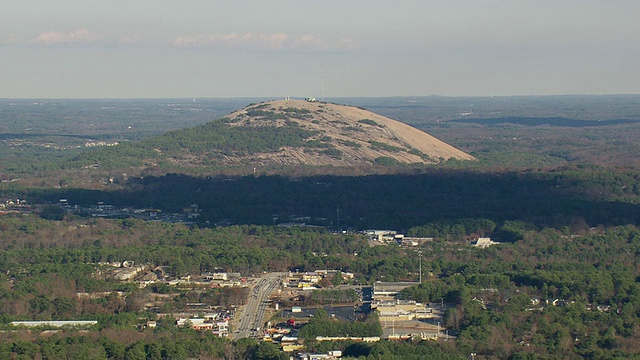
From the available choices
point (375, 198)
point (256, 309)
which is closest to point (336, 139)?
point (375, 198)

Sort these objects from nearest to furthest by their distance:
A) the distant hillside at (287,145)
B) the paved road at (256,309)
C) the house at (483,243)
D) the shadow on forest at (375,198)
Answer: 1. the paved road at (256,309)
2. the house at (483,243)
3. the shadow on forest at (375,198)
4. the distant hillside at (287,145)

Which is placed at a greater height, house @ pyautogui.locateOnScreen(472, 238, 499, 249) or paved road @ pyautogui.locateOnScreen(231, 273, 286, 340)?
paved road @ pyautogui.locateOnScreen(231, 273, 286, 340)

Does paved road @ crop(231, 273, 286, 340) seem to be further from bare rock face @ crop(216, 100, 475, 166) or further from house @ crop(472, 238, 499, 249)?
bare rock face @ crop(216, 100, 475, 166)

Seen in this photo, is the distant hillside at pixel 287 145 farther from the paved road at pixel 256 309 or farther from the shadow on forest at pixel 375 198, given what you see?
the paved road at pixel 256 309

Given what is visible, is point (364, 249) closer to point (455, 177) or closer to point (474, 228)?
point (474, 228)

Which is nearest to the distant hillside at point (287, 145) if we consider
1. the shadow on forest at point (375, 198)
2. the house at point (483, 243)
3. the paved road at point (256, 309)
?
the shadow on forest at point (375, 198)

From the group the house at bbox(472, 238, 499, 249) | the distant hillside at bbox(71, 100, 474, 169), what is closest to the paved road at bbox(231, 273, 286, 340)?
the house at bbox(472, 238, 499, 249)

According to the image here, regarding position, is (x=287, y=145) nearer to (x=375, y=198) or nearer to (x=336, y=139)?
(x=336, y=139)
